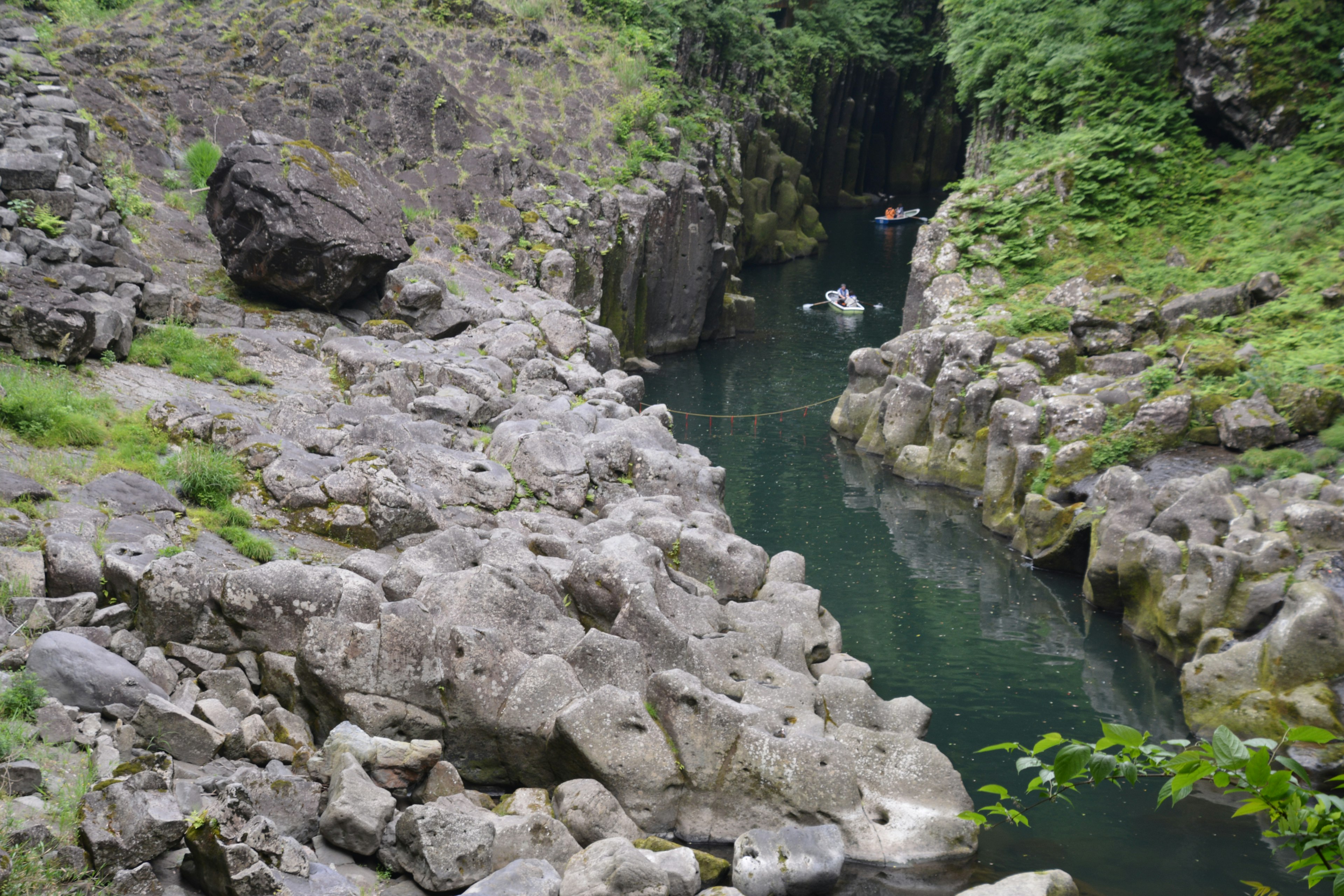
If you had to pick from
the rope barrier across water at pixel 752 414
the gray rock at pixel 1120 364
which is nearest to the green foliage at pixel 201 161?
the rope barrier across water at pixel 752 414

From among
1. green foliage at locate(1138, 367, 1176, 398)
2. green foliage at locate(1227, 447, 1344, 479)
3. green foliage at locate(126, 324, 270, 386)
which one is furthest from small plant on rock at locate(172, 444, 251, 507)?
green foliage at locate(1138, 367, 1176, 398)

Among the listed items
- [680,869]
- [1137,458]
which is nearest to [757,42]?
[1137,458]

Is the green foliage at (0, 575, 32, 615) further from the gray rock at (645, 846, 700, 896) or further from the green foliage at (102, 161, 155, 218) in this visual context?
the green foliage at (102, 161, 155, 218)

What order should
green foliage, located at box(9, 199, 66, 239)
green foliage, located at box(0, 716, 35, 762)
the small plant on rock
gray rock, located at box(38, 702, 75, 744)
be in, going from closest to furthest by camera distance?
green foliage, located at box(0, 716, 35, 762)
gray rock, located at box(38, 702, 75, 744)
the small plant on rock
green foliage, located at box(9, 199, 66, 239)

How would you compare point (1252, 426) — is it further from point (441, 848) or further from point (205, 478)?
point (205, 478)

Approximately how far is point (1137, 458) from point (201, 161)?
23.3 meters

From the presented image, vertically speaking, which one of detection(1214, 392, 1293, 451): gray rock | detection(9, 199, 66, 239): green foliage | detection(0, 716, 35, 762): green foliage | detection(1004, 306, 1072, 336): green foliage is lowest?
detection(0, 716, 35, 762): green foliage

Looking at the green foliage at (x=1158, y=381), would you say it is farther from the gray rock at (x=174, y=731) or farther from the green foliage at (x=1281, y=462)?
the gray rock at (x=174, y=731)

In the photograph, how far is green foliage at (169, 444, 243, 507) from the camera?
1296 centimetres

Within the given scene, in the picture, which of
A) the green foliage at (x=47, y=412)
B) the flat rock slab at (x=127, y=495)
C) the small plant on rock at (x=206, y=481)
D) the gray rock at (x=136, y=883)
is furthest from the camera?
the small plant on rock at (x=206, y=481)

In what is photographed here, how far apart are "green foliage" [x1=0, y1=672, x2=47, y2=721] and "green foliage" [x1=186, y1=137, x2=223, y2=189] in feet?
62.7

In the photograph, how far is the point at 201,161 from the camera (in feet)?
82.2

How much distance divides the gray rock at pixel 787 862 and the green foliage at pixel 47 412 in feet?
31.9

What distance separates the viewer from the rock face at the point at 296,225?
19.8 meters
